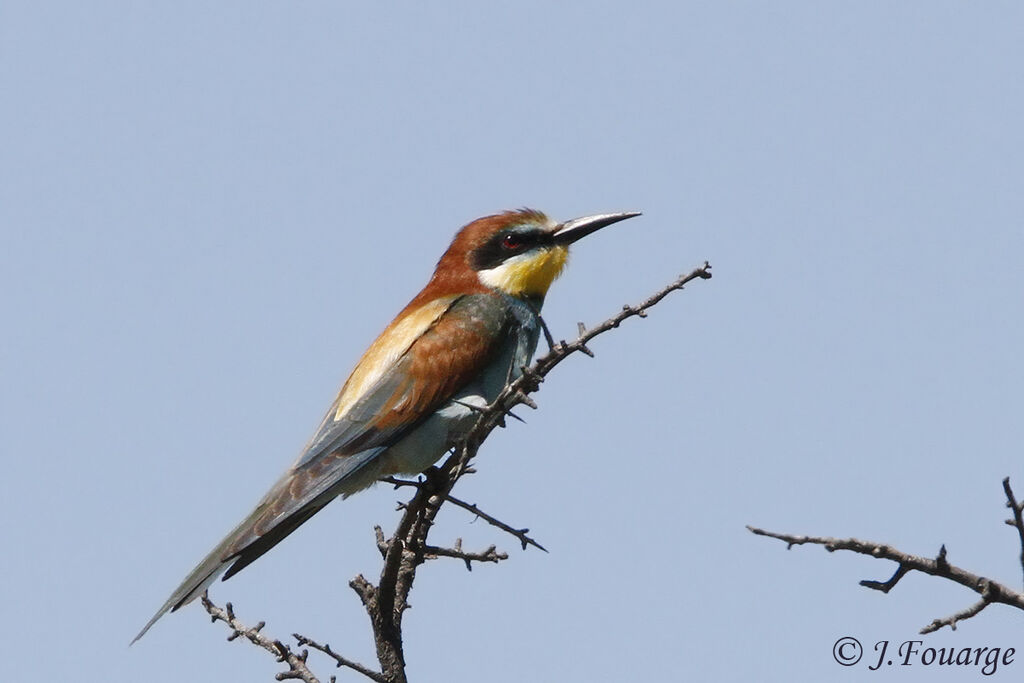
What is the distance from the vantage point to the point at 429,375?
4.63m

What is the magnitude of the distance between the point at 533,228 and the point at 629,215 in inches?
15.9

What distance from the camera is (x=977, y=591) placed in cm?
239

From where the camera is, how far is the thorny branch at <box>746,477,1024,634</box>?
2.32 m

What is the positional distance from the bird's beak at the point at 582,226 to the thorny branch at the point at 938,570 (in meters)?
3.07

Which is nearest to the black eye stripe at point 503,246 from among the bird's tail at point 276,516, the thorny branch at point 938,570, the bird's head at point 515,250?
the bird's head at point 515,250

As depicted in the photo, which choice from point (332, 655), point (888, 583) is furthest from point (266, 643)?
point (888, 583)

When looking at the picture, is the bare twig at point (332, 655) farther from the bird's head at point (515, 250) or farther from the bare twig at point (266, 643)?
the bird's head at point (515, 250)

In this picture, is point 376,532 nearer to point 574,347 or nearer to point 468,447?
point 468,447

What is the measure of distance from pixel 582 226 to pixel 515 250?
310 mm

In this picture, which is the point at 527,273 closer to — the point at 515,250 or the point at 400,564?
the point at 515,250

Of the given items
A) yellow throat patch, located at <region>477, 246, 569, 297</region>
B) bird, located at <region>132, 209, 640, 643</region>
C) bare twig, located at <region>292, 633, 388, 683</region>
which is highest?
yellow throat patch, located at <region>477, 246, 569, 297</region>

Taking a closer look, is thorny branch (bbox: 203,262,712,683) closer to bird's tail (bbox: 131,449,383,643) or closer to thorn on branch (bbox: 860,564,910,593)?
bird's tail (bbox: 131,449,383,643)

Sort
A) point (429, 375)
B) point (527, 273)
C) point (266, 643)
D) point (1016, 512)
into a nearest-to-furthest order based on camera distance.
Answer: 1. point (1016, 512)
2. point (266, 643)
3. point (429, 375)
4. point (527, 273)

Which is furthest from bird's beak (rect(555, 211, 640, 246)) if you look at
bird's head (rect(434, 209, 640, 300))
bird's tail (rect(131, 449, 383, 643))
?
bird's tail (rect(131, 449, 383, 643))
